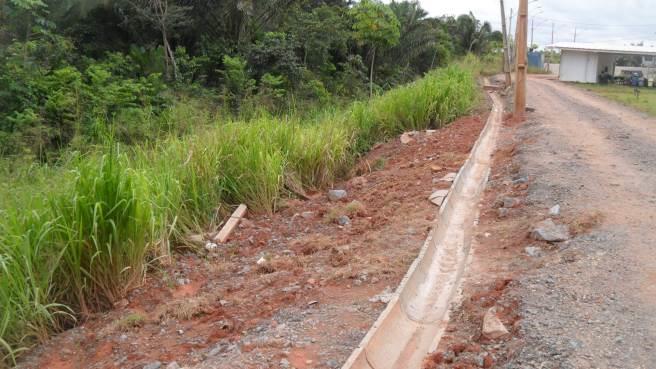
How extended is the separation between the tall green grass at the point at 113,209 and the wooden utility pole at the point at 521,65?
7696mm

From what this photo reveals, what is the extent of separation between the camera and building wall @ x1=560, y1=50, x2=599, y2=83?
118 ft

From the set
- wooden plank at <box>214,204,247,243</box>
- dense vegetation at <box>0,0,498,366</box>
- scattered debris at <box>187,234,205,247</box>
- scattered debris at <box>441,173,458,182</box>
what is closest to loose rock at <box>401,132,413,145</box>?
dense vegetation at <box>0,0,498,366</box>

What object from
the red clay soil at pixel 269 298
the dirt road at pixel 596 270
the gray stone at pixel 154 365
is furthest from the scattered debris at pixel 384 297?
the gray stone at pixel 154 365

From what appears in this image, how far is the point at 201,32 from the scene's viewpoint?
20312 mm

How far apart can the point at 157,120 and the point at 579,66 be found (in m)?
30.6

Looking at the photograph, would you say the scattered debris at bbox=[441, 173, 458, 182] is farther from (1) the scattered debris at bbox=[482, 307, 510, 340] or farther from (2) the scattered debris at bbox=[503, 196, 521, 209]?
(1) the scattered debris at bbox=[482, 307, 510, 340]

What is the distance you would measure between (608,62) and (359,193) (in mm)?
33701

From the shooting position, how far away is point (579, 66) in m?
36.4

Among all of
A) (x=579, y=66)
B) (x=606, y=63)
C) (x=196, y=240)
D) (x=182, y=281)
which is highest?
(x=606, y=63)

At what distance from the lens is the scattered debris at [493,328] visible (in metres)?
3.89

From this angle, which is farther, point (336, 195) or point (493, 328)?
point (336, 195)

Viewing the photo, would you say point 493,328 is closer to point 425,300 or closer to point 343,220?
point 425,300

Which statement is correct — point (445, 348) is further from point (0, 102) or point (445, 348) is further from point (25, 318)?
point (0, 102)

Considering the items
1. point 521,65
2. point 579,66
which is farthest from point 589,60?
point 521,65
